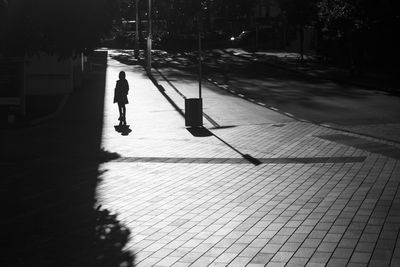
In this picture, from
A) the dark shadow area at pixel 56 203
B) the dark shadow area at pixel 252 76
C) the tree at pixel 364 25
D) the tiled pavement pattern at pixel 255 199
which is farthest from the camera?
the tree at pixel 364 25

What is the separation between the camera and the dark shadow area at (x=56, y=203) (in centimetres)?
793

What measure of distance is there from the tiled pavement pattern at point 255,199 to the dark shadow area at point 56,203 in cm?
34

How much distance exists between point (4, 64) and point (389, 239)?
1576cm

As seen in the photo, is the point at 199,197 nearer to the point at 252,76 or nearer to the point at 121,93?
the point at 121,93

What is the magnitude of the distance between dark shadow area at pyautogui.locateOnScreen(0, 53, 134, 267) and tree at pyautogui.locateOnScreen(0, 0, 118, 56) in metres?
2.60

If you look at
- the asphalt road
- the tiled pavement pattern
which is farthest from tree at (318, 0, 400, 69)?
the tiled pavement pattern

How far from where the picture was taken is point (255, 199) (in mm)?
10578

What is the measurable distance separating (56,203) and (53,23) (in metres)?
9.78

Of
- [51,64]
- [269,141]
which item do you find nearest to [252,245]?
[269,141]

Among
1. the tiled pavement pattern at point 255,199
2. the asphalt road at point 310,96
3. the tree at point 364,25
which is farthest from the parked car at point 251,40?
the tiled pavement pattern at point 255,199

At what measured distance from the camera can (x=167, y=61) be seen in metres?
56.2

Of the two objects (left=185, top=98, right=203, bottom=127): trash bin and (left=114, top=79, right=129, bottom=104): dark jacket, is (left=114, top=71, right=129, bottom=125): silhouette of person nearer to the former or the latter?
(left=114, top=79, right=129, bottom=104): dark jacket

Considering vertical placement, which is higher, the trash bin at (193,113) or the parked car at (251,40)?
the parked car at (251,40)

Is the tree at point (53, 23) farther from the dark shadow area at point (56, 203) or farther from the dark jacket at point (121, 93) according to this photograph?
the dark shadow area at point (56, 203)
